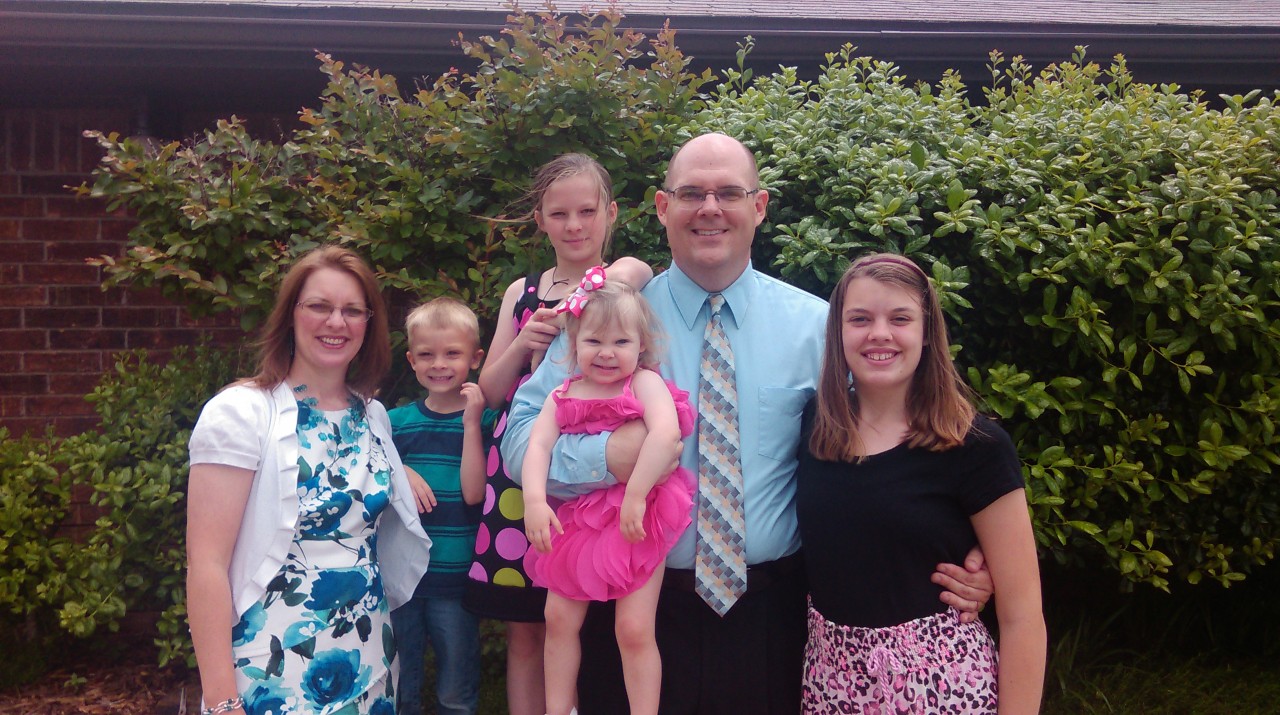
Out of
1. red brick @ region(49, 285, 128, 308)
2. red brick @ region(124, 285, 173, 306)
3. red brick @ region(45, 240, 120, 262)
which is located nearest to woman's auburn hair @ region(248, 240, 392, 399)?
red brick @ region(124, 285, 173, 306)

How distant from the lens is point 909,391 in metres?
2.32

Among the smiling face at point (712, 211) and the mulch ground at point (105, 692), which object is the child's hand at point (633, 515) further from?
the mulch ground at point (105, 692)

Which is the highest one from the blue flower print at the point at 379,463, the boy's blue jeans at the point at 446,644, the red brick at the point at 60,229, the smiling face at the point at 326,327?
the red brick at the point at 60,229

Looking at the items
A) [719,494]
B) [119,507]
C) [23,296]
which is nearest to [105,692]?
[119,507]

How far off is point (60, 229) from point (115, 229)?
0.28 m

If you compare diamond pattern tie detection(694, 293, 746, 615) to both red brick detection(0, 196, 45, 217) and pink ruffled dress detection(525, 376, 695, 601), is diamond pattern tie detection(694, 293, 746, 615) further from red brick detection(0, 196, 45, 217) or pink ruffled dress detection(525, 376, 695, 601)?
red brick detection(0, 196, 45, 217)

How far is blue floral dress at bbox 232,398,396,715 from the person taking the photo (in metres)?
2.27

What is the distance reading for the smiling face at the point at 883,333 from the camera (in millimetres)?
2248

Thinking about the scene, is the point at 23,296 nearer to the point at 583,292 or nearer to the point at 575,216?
the point at 575,216

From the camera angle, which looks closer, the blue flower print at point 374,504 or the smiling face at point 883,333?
the smiling face at point 883,333

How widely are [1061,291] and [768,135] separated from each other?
122 centimetres

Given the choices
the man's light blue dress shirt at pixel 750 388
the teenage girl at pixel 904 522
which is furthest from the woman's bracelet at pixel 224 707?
the teenage girl at pixel 904 522

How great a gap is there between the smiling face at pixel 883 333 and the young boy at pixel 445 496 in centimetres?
126

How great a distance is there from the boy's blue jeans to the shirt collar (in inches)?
48.9
